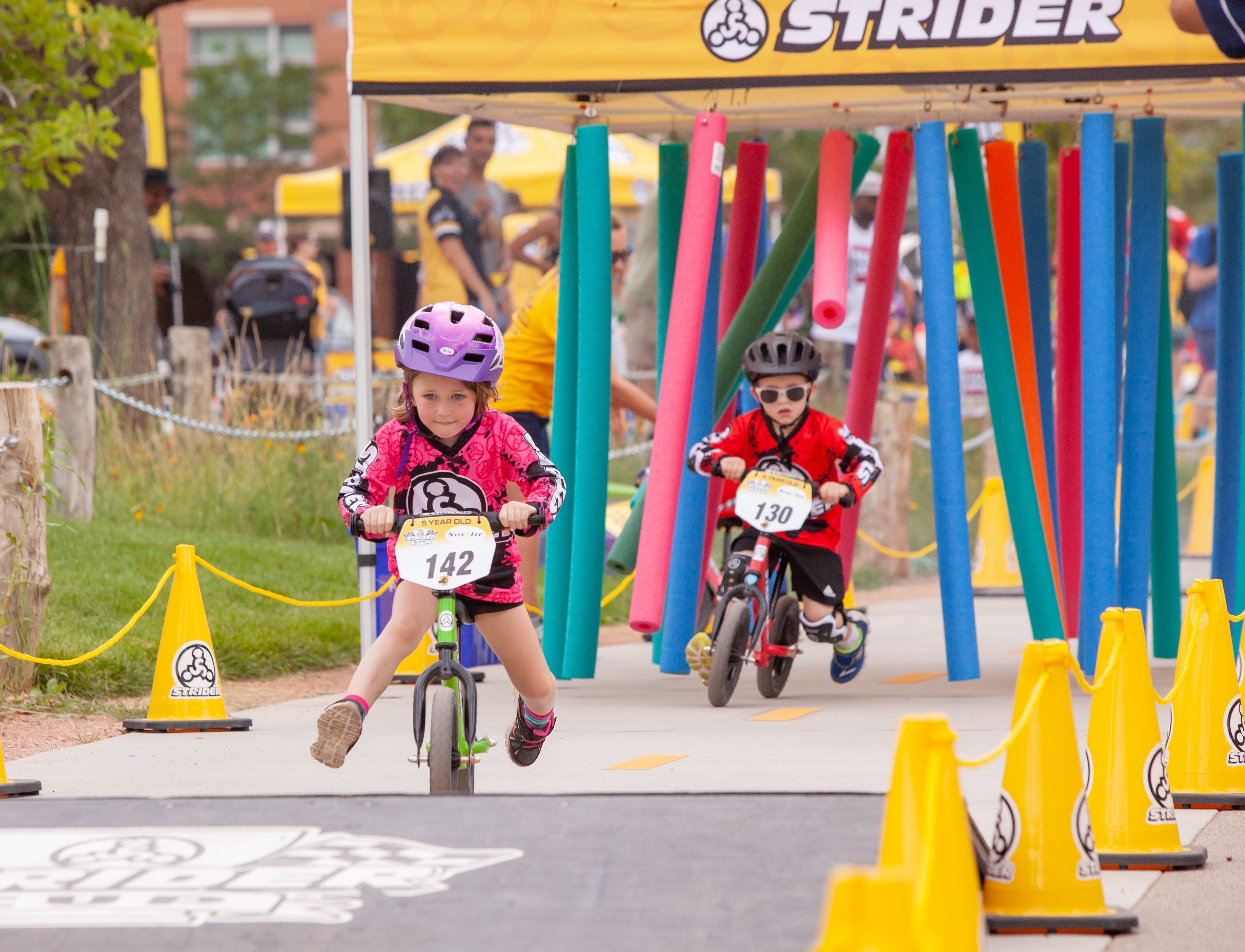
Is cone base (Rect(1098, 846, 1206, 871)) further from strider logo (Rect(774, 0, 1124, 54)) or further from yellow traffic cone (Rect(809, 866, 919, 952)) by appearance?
strider logo (Rect(774, 0, 1124, 54))

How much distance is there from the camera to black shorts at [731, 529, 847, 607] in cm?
775

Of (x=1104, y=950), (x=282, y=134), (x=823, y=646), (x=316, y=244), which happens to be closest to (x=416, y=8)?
(x=823, y=646)

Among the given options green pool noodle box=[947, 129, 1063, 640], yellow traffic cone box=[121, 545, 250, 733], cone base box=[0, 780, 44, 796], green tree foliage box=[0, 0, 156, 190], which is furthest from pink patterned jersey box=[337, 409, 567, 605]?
green tree foliage box=[0, 0, 156, 190]

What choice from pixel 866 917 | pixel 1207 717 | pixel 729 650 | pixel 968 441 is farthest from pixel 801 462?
pixel 968 441

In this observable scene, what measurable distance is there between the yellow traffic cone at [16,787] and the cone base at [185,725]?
144 centimetres

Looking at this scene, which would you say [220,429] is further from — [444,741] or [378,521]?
[444,741]

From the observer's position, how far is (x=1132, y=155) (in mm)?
8320

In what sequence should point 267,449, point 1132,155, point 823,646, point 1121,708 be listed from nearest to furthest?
point 1121,708, point 1132,155, point 823,646, point 267,449

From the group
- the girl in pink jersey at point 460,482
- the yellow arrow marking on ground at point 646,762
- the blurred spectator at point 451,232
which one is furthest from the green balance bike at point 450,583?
the blurred spectator at point 451,232

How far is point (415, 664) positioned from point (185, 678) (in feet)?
5.25

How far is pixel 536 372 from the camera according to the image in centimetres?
905

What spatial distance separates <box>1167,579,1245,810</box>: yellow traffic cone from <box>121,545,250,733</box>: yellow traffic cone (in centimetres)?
358

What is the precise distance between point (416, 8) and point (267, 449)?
5100 millimetres

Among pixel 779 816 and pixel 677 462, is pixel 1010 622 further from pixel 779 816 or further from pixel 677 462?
pixel 779 816
